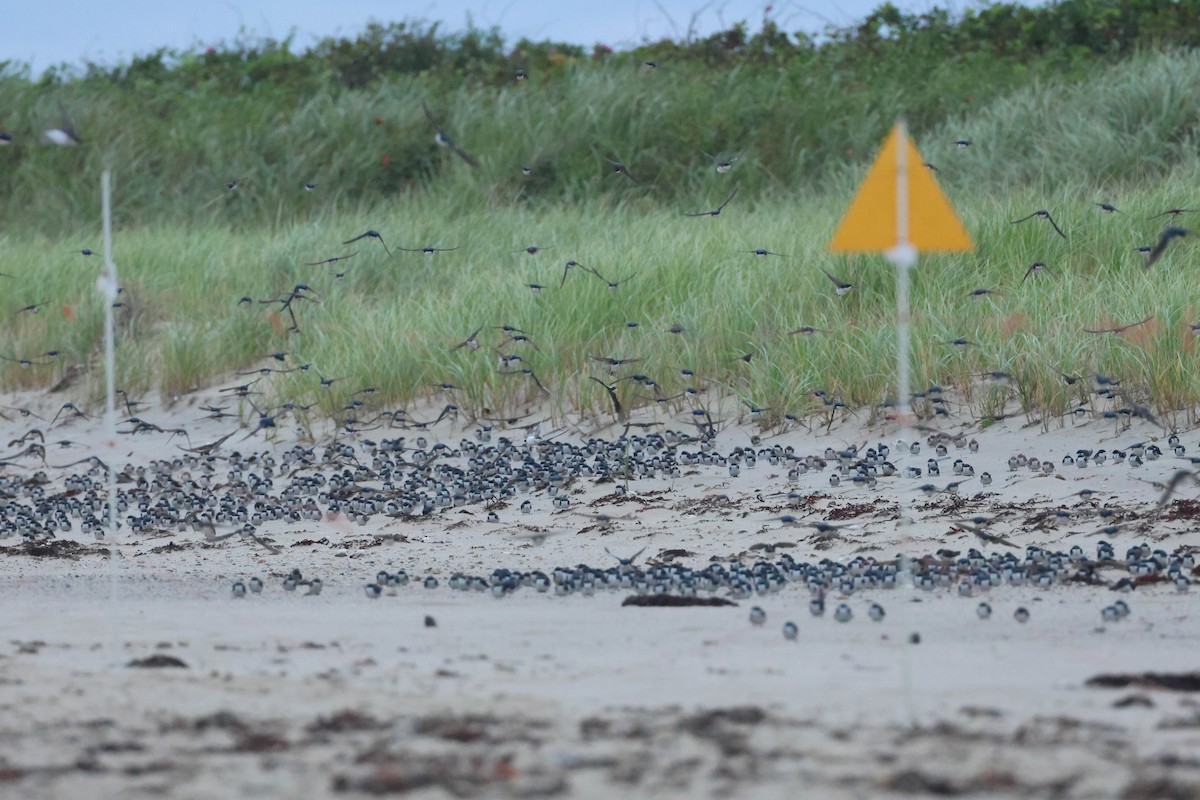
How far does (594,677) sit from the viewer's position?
316 centimetres

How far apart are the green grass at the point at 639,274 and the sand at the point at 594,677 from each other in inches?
68.9

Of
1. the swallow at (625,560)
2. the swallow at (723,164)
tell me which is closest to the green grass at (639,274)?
the swallow at (723,164)

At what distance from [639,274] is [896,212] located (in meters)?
5.61

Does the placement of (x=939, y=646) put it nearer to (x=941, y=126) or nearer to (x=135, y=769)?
(x=135, y=769)

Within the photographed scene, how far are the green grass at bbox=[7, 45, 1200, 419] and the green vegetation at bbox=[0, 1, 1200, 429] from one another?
0.03 m

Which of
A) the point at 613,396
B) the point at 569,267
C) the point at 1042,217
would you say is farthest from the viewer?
the point at 569,267

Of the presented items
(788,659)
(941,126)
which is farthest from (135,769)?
(941,126)

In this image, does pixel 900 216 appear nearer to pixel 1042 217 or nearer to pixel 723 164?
pixel 1042 217

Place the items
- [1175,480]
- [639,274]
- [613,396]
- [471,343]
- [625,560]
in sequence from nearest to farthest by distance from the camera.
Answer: [1175,480] → [625,560] → [613,396] → [471,343] → [639,274]

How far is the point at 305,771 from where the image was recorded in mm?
2438

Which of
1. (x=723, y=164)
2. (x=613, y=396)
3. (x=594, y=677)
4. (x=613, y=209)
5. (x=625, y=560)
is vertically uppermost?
(x=613, y=209)

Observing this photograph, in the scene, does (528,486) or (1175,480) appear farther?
(528,486)

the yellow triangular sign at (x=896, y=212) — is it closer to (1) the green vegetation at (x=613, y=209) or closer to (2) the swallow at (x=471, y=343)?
(1) the green vegetation at (x=613, y=209)

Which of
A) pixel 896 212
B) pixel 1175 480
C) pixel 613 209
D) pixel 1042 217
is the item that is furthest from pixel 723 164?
pixel 896 212
